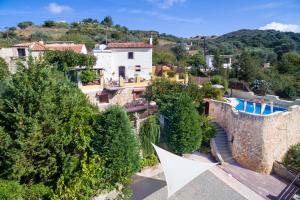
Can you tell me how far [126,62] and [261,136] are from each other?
17476mm

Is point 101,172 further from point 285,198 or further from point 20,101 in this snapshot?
point 285,198

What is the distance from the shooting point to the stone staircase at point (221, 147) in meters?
19.0

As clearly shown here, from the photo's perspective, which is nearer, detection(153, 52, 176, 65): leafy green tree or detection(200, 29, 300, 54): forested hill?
detection(153, 52, 176, 65): leafy green tree

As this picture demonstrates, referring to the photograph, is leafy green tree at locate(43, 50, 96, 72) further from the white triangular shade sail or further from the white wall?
the white triangular shade sail

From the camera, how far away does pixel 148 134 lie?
718 inches

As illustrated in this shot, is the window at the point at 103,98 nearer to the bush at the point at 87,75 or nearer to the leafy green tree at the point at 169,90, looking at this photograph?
the bush at the point at 87,75

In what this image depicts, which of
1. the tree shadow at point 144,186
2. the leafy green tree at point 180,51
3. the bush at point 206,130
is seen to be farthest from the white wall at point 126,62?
the leafy green tree at point 180,51

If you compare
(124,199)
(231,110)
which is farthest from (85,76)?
(124,199)

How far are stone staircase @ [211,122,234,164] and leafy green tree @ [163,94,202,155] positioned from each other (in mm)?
2011

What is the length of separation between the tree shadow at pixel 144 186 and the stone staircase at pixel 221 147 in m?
5.39

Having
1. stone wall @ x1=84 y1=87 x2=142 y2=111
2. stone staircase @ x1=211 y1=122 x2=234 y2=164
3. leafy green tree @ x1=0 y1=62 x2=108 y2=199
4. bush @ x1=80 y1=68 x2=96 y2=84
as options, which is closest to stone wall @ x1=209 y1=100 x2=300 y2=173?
stone staircase @ x1=211 y1=122 x2=234 y2=164

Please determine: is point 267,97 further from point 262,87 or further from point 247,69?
point 247,69

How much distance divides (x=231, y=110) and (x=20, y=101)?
15.0 meters

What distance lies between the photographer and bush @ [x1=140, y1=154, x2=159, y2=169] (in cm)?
1762
